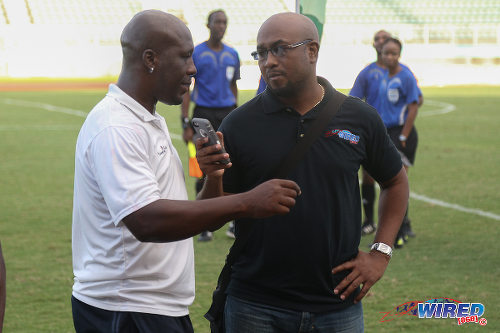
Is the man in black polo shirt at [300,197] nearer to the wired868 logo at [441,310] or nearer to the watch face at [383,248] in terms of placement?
the watch face at [383,248]

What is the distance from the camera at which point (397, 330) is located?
5.57 m

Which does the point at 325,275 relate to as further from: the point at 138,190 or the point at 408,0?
the point at 408,0

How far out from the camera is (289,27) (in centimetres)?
314

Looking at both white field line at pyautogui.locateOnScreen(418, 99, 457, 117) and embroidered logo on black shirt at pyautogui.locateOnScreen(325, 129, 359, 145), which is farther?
white field line at pyautogui.locateOnScreen(418, 99, 457, 117)

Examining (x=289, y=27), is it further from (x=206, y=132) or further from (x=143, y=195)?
(x=143, y=195)

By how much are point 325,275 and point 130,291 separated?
30.8 inches

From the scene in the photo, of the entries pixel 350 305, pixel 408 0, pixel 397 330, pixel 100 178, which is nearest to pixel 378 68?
pixel 397 330

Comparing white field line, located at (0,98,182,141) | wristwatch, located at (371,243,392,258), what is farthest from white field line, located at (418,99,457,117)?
wristwatch, located at (371,243,392,258)

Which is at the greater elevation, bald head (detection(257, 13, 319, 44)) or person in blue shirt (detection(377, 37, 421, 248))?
bald head (detection(257, 13, 319, 44))

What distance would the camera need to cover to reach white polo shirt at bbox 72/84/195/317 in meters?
2.51

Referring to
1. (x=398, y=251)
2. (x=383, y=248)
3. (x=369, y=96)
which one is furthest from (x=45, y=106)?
(x=383, y=248)

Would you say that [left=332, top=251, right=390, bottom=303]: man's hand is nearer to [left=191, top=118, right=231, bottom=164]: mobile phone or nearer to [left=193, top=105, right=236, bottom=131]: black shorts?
[left=191, top=118, right=231, bottom=164]: mobile phone

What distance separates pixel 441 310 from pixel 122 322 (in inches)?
152

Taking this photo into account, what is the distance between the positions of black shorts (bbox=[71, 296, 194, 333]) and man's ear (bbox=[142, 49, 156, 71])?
2.81ft
